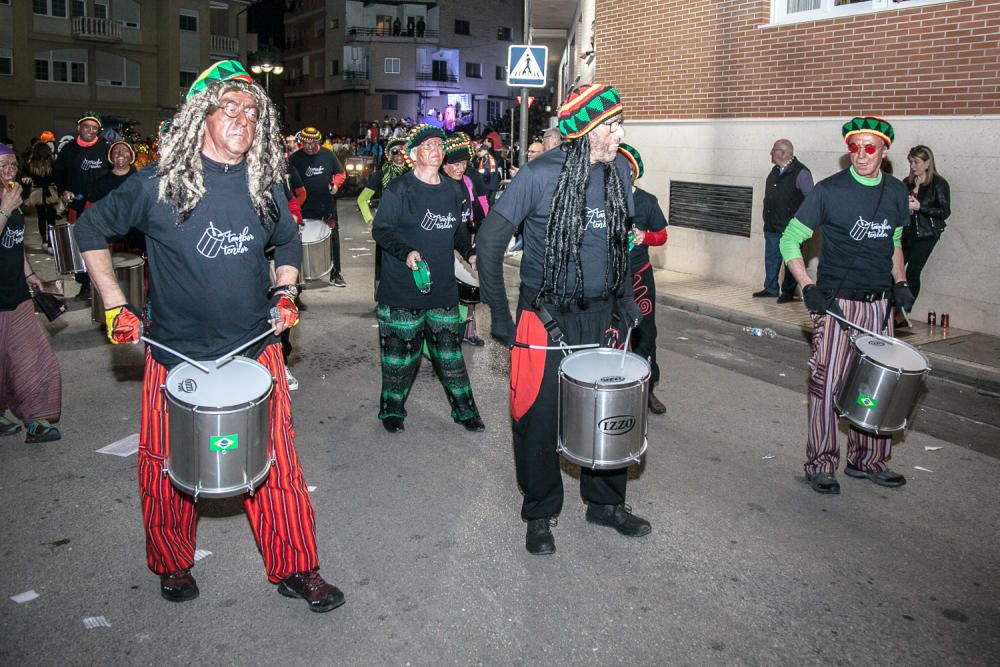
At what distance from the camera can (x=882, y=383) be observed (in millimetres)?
4836

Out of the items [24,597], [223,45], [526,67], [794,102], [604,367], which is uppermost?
[223,45]

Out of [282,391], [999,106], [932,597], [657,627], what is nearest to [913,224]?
[999,106]

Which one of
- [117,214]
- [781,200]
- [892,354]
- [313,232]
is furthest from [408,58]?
[117,214]

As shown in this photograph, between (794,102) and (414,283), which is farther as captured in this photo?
(794,102)

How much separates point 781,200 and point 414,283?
717 centimetres

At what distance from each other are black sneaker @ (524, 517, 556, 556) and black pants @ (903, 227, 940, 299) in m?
7.22

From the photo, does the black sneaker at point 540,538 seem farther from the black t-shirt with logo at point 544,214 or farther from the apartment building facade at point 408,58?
the apartment building facade at point 408,58

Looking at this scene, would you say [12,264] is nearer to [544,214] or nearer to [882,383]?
[544,214]

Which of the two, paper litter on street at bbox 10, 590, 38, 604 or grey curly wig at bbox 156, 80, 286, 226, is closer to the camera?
grey curly wig at bbox 156, 80, 286, 226

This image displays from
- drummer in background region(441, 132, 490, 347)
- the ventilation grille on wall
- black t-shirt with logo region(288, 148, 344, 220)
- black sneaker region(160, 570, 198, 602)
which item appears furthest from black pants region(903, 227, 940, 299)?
black sneaker region(160, 570, 198, 602)

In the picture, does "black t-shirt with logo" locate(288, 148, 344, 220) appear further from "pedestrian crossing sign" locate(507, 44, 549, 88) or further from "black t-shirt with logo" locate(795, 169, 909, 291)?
"black t-shirt with logo" locate(795, 169, 909, 291)

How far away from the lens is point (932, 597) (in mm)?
4195

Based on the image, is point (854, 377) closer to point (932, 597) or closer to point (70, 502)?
point (932, 597)

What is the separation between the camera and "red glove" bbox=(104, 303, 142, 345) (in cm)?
352
